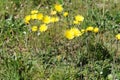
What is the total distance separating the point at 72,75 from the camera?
3.35m

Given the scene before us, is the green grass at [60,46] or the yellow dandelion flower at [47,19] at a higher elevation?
the yellow dandelion flower at [47,19]

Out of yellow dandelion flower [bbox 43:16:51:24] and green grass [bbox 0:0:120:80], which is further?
yellow dandelion flower [bbox 43:16:51:24]

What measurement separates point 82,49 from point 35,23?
681 mm

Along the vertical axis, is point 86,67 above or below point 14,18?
below

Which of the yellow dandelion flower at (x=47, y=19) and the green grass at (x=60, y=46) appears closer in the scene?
the green grass at (x=60, y=46)

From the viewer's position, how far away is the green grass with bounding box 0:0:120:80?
345cm

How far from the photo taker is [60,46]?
12.7 ft

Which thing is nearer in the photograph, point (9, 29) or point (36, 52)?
point (36, 52)

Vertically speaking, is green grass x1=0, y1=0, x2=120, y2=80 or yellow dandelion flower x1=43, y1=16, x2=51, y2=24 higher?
yellow dandelion flower x1=43, y1=16, x2=51, y2=24

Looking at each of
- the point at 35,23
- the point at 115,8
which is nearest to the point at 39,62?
the point at 35,23

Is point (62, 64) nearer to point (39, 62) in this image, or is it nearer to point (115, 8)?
point (39, 62)

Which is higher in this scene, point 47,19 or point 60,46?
point 47,19

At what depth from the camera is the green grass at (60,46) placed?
3451 mm

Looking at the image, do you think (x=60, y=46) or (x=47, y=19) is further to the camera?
(x=60, y=46)
